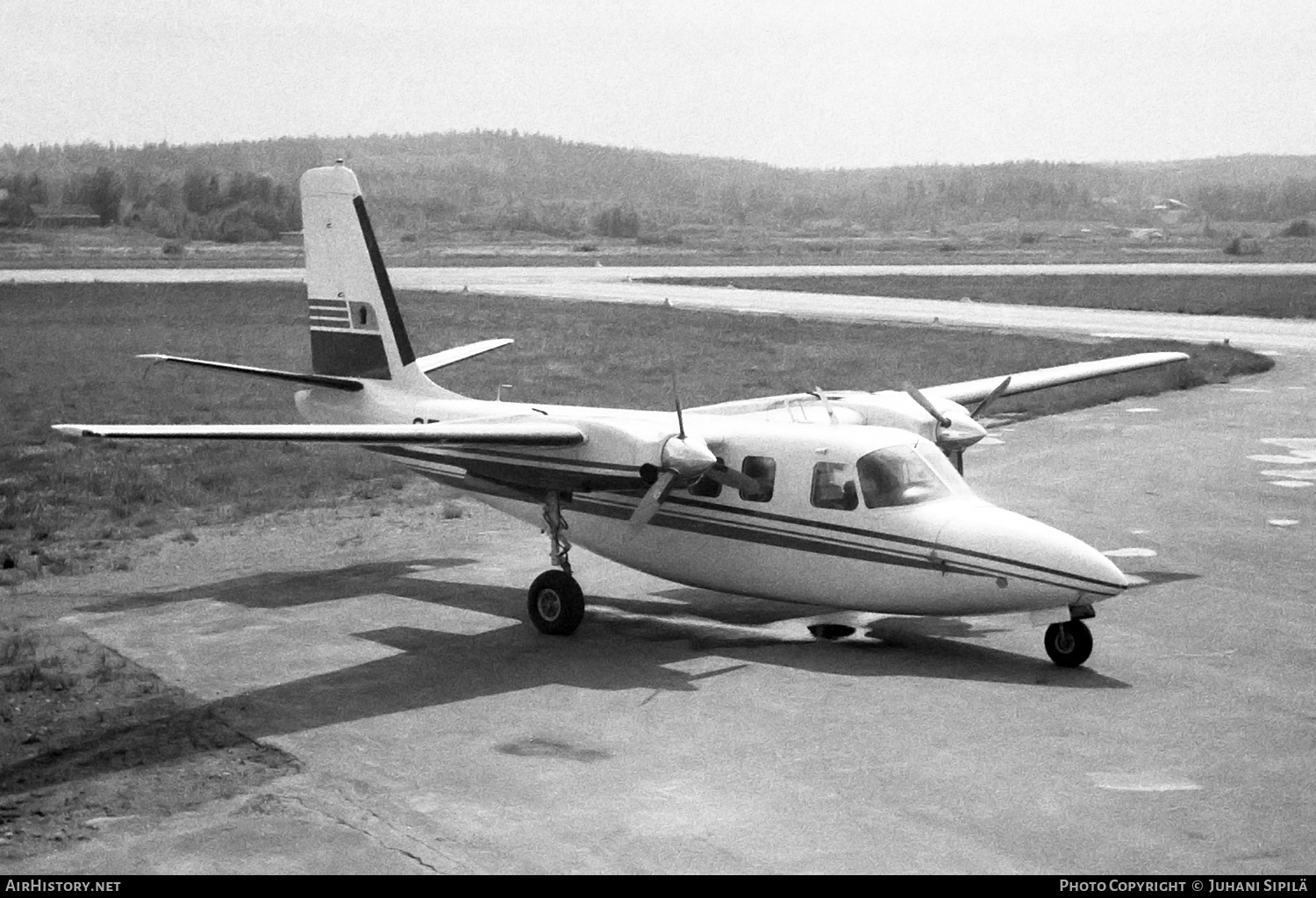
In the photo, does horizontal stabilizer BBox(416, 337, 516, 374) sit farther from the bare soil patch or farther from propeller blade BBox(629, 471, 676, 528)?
the bare soil patch

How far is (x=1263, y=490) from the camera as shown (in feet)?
88.2

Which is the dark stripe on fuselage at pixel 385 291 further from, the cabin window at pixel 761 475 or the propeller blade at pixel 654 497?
the cabin window at pixel 761 475

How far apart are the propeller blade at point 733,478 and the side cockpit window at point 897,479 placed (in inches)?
53.3

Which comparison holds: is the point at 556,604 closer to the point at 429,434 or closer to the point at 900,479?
the point at 429,434

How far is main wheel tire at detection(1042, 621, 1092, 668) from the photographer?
51.6 ft

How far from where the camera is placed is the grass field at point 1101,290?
69.9 meters

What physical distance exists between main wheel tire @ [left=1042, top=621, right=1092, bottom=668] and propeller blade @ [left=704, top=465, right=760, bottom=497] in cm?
389

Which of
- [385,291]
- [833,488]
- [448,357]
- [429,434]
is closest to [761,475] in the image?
[833,488]

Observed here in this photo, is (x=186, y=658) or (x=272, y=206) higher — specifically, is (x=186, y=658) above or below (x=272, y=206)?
below

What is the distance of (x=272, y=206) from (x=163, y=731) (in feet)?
498

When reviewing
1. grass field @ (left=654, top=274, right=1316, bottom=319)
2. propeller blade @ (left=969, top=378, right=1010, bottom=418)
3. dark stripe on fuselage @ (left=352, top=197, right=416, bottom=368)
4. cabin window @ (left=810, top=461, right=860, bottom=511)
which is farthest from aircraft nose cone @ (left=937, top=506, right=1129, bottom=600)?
grass field @ (left=654, top=274, right=1316, bottom=319)

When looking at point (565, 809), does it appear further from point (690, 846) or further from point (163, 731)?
point (163, 731)

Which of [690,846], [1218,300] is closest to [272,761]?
[690,846]

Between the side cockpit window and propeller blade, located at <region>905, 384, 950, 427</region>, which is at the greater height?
propeller blade, located at <region>905, 384, 950, 427</region>
